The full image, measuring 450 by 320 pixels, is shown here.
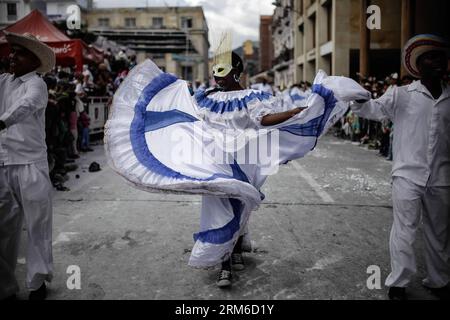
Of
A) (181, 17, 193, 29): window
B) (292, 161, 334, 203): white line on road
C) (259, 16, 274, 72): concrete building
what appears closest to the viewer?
(292, 161, 334, 203): white line on road

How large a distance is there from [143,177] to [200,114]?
0.79 meters

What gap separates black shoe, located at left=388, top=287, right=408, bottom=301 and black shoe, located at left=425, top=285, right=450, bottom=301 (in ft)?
0.90

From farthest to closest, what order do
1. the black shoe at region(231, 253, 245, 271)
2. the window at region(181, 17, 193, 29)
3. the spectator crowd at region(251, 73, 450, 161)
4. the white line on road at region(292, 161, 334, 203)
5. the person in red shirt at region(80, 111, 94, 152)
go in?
the window at region(181, 17, 193, 29) → the person in red shirt at region(80, 111, 94, 152) → the spectator crowd at region(251, 73, 450, 161) → the white line on road at region(292, 161, 334, 203) → the black shoe at region(231, 253, 245, 271)

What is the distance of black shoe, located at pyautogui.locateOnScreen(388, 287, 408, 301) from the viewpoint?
3391 mm

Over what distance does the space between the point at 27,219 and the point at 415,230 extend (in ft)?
9.49

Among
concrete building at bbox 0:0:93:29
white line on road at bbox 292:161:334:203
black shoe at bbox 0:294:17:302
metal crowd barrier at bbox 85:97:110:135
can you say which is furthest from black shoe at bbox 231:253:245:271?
concrete building at bbox 0:0:93:29

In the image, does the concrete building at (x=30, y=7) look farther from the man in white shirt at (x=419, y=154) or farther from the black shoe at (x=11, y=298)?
the man in white shirt at (x=419, y=154)

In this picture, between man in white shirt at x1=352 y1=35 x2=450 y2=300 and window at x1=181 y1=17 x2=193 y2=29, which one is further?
window at x1=181 y1=17 x2=193 y2=29

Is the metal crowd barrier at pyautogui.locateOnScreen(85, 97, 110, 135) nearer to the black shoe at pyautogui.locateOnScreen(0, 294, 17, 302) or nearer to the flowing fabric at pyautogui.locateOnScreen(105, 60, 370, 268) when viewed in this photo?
the flowing fabric at pyautogui.locateOnScreen(105, 60, 370, 268)

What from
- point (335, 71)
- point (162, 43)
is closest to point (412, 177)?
point (335, 71)

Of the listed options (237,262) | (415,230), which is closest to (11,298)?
(237,262)
